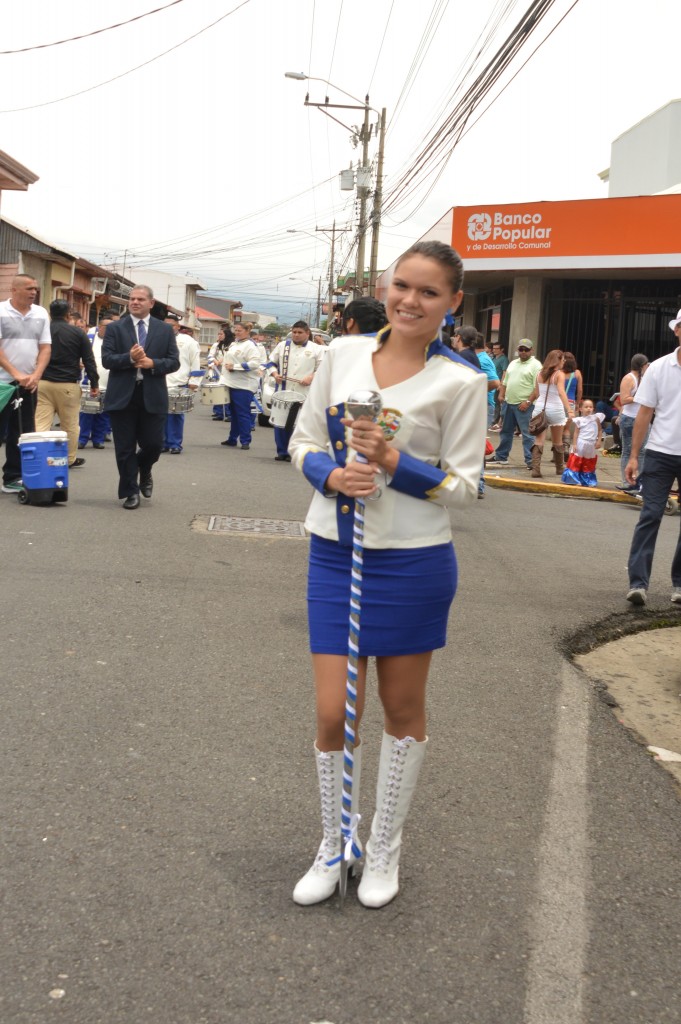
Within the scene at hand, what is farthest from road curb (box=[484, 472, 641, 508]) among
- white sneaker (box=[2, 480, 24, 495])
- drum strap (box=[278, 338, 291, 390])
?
white sneaker (box=[2, 480, 24, 495])

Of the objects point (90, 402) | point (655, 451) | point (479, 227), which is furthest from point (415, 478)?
point (479, 227)

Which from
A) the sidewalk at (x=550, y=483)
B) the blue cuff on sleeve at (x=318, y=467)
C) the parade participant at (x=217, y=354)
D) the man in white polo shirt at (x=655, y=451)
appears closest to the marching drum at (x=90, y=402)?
the parade participant at (x=217, y=354)

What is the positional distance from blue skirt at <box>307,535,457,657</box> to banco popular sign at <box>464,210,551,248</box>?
2026 cm

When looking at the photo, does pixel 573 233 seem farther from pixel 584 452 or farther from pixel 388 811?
pixel 388 811

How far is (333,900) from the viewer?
3.28 m

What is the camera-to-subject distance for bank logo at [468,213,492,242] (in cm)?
2294

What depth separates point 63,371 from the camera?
11695 mm

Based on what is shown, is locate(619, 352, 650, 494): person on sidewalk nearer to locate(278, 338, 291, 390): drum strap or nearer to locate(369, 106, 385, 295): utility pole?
locate(278, 338, 291, 390): drum strap

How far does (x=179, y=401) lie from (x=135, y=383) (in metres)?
5.11

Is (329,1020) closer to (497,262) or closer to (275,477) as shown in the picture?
(275,477)

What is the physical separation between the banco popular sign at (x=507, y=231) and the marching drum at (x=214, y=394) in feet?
23.5

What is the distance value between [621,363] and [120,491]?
15419 mm

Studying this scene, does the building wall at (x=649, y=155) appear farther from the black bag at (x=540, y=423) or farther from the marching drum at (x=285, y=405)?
the marching drum at (x=285, y=405)

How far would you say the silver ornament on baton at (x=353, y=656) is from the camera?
9.72 ft
